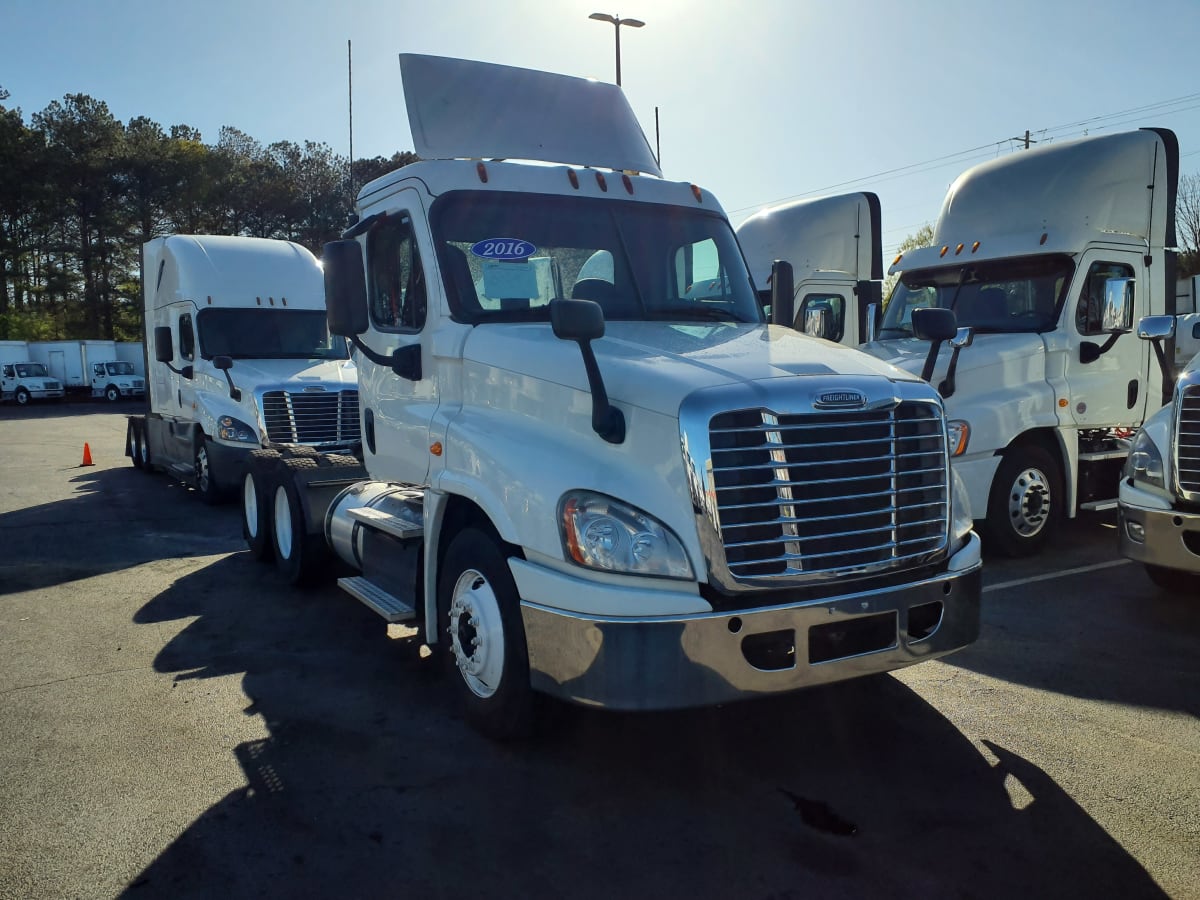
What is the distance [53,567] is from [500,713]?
624 cm

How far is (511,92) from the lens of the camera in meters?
6.08

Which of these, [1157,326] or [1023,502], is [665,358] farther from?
[1157,326]

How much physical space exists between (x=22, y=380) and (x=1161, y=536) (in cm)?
4593

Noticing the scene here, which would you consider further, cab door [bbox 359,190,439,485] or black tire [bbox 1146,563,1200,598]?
black tire [bbox 1146,563,1200,598]

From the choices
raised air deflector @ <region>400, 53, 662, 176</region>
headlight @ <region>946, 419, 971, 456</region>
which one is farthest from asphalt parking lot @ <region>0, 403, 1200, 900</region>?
raised air deflector @ <region>400, 53, 662, 176</region>

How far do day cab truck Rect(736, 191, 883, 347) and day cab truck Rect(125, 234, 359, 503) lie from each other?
5.89 meters

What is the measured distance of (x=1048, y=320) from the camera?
8969 mm

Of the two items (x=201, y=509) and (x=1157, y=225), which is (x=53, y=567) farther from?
(x=1157, y=225)

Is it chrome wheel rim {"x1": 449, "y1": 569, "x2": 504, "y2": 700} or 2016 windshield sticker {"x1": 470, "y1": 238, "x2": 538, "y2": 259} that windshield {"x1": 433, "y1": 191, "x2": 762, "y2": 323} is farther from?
chrome wheel rim {"x1": 449, "y1": 569, "x2": 504, "y2": 700}

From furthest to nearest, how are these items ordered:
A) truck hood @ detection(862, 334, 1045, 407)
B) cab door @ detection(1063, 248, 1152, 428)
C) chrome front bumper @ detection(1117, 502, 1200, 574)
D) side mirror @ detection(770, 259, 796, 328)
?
cab door @ detection(1063, 248, 1152, 428)
truck hood @ detection(862, 334, 1045, 407)
chrome front bumper @ detection(1117, 502, 1200, 574)
side mirror @ detection(770, 259, 796, 328)

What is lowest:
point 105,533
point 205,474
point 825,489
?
point 105,533

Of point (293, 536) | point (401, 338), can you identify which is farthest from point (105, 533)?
point (401, 338)

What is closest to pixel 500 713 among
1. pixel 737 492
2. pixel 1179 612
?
pixel 737 492

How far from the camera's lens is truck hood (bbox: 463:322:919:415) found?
3971 millimetres
